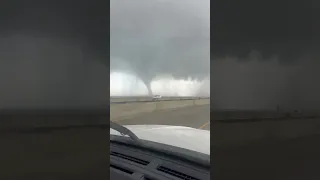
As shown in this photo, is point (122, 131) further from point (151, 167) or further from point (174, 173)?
point (174, 173)

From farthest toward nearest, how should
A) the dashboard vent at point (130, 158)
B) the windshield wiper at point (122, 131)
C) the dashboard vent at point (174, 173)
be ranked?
the windshield wiper at point (122, 131) < the dashboard vent at point (130, 158) < the dashboard vent at point (174, 173)

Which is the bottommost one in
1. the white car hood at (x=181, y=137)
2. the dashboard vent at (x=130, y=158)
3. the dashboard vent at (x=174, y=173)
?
the dashboard vent at (x=174, y=173)

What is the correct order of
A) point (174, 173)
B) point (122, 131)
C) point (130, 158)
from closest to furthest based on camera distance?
point (174, 173)
point (130, 158)
point (122, 131)

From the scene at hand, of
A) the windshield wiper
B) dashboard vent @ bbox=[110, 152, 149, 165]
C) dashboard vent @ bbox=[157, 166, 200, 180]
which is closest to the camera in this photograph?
dashboard vent @ bbox=[157, 166, 200, 180]

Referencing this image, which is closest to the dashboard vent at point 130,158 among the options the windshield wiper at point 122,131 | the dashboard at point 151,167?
the dashboard at point 151,167

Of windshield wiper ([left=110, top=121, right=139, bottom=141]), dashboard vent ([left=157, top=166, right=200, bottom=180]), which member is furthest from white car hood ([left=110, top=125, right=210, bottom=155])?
dashboard vent ([left=157, top=166, right=200, bottom=180])

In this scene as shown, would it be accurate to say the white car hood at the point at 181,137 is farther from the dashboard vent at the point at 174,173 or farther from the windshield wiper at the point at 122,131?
the dashboard vent at the point at 174,173

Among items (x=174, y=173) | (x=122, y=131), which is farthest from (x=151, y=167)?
(x=122, y=131)

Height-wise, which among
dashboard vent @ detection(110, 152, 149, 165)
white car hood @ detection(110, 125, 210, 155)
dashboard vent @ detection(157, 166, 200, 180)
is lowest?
dashboard vent @ detection(157, 166, 200, 180)

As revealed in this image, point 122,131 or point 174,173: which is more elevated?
point 122,131

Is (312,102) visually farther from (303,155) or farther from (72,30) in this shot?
(72,30)

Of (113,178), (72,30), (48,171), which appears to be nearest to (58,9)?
(72,30)

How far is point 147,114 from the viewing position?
295 centimetres

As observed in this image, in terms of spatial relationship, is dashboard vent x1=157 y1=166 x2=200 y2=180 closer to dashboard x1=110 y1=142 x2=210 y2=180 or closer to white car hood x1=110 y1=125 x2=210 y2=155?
dashboard x1=110 y1=142 x2=210 y2=180
